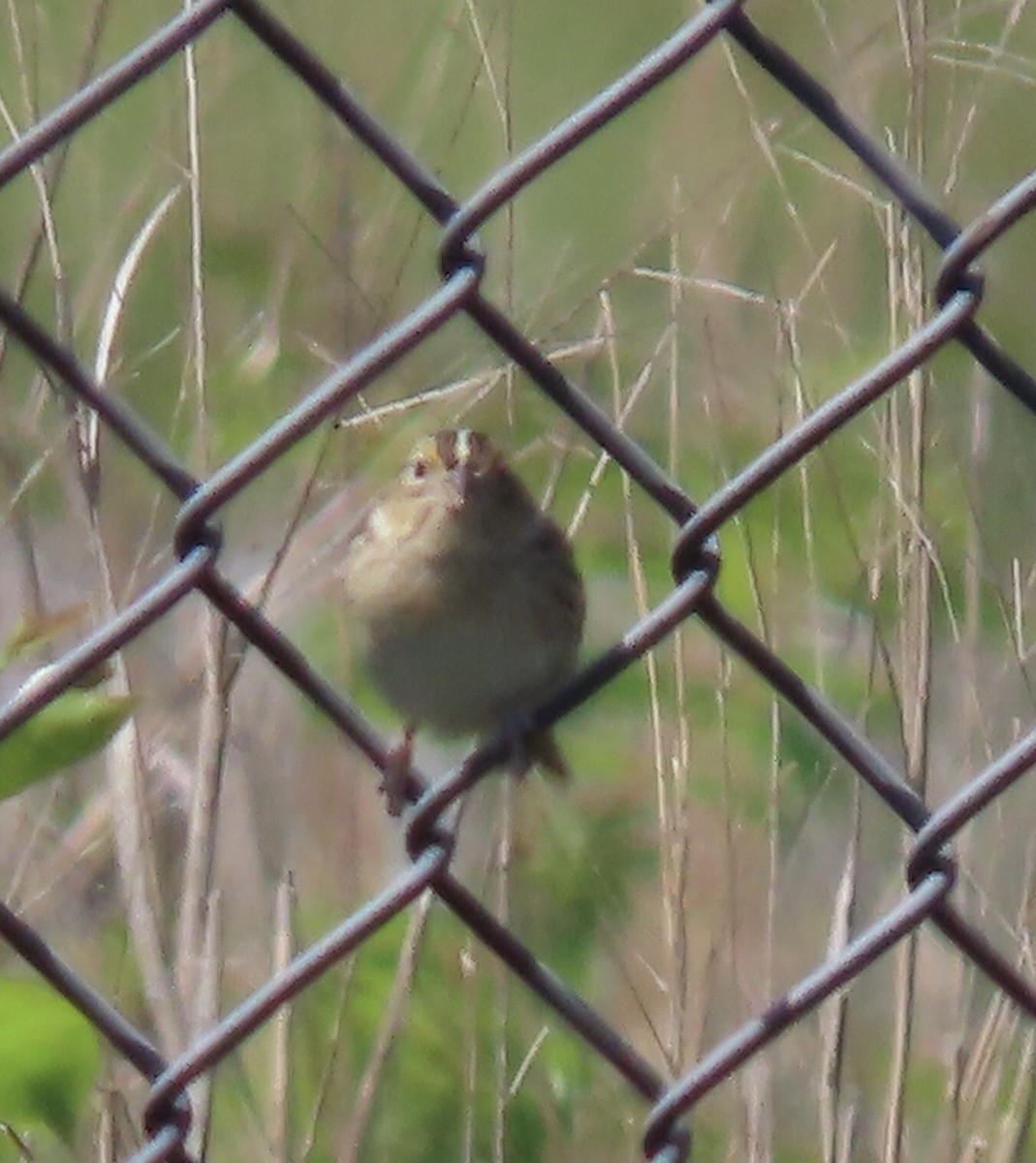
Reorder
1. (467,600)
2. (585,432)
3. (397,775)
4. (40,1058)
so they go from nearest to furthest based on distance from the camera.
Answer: (585,432) < (397,775) < (40,1058) < (467,600)

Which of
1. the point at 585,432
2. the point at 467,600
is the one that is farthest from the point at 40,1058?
the point at 467,600

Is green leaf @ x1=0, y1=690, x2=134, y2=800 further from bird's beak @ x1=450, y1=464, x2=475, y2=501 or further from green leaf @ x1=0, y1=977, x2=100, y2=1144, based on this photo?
bird's beak @ x1=450, y1=464, x2=475, y2=501

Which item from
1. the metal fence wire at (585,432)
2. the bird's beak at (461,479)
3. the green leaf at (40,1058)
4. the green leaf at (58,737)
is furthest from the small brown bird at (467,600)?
the metal fence wire at (585,432)

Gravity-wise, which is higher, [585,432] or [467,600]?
[585,432]

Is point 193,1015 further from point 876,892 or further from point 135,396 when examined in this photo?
point 135,396

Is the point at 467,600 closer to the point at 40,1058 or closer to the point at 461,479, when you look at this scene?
the point at 461,479

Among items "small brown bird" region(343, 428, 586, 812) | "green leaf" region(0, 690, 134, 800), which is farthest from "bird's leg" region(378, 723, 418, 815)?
"green leaf" region(0, 690, 134, 800)

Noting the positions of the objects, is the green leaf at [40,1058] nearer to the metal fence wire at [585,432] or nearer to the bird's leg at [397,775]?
the bird's leg at [397,775]
